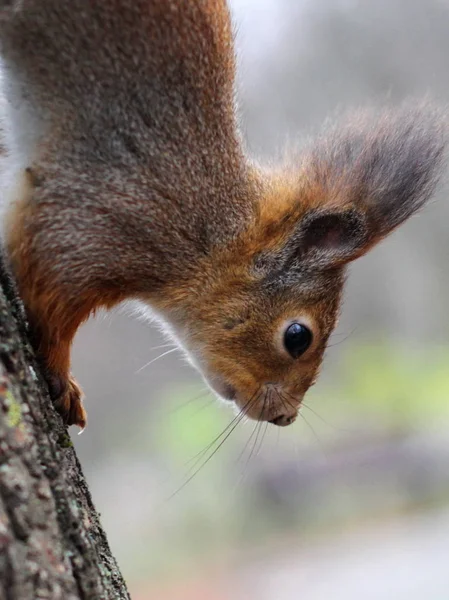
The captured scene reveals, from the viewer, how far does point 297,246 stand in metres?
1.87


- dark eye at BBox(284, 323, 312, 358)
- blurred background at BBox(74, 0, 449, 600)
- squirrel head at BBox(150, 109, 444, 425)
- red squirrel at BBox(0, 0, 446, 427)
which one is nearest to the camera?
red squirrel at BBox(0, 0, 446, 427)

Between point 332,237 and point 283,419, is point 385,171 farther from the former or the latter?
point 283,419

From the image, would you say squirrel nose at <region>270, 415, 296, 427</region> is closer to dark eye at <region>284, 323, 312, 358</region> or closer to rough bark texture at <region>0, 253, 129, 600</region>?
dark eye at <region>284, 323, 312, 358</region>

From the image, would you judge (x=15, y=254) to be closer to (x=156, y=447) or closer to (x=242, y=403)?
(x=242, y=403)

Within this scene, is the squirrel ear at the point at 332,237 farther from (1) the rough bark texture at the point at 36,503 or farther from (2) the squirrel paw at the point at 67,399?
(1) the rough bark texture at the point at 36,503

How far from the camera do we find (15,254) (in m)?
1.51

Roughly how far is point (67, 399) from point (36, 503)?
616mm

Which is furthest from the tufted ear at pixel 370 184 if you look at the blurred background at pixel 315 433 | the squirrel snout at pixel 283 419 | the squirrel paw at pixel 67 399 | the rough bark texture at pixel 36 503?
the blurred background at pixel 315 433

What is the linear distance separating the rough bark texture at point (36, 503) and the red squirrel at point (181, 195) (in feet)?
1.11

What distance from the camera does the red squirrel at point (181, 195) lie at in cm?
147

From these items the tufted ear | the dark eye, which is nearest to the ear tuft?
the tufted ear

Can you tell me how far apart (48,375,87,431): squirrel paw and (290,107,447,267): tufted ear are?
24.4 inches

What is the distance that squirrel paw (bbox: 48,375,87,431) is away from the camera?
1.51 m

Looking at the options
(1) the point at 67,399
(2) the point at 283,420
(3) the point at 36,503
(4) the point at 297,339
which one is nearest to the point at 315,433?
(2) the point at 283,420
